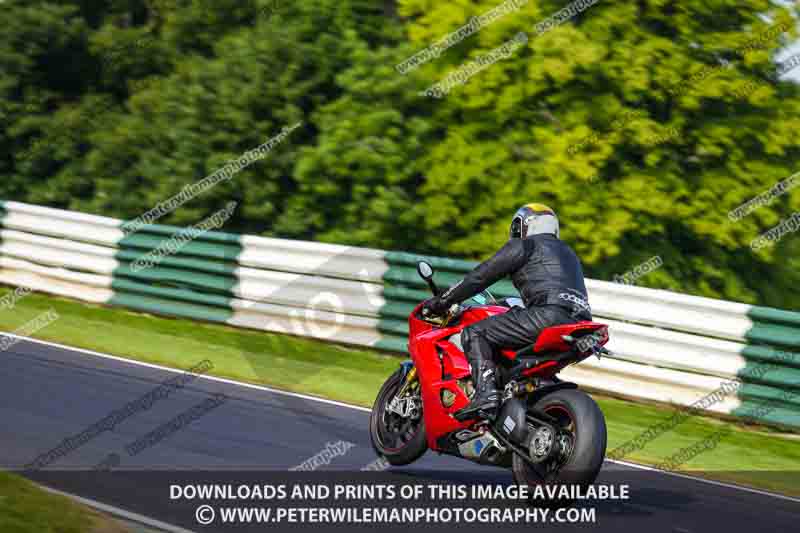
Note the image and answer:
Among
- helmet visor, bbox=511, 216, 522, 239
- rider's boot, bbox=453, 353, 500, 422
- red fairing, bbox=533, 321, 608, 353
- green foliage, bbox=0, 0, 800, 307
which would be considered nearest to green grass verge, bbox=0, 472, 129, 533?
rider's boot, bbox=453, 353, 500, 422

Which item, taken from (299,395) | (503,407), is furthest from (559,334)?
(299,395)

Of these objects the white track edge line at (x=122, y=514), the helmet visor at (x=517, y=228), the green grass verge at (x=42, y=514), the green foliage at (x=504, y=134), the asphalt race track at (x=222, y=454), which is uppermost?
the helmet visor at (x=517, y=228)

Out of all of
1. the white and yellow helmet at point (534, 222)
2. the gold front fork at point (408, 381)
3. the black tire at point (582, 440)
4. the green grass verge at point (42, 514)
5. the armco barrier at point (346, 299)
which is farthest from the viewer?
the armco barrier at point (346, 299)

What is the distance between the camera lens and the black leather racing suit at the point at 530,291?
23.5 feet

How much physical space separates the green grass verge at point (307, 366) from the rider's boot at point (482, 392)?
A: 8.56 ft

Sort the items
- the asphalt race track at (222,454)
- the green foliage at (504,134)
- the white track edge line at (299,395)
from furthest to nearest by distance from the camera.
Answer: the green foliage at (504,134), the white track edge line at (299,395), the asphalt race track at (222,454)

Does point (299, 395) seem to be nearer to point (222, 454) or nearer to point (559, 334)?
point (222, 454)

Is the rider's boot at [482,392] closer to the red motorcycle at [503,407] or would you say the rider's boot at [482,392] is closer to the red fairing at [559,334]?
the red motorcycle at [503,407]

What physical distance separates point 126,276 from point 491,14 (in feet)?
Answer: 20.3

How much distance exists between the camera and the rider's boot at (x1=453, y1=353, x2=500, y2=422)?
7.18 m

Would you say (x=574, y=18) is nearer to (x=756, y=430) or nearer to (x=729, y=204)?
(x=729, y=204)

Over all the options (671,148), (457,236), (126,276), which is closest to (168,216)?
(126,276)

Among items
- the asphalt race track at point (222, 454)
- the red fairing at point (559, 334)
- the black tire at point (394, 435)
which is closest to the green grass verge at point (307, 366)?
the asphalt race track at point (222, 454)

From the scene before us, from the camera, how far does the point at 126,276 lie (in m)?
15.1
